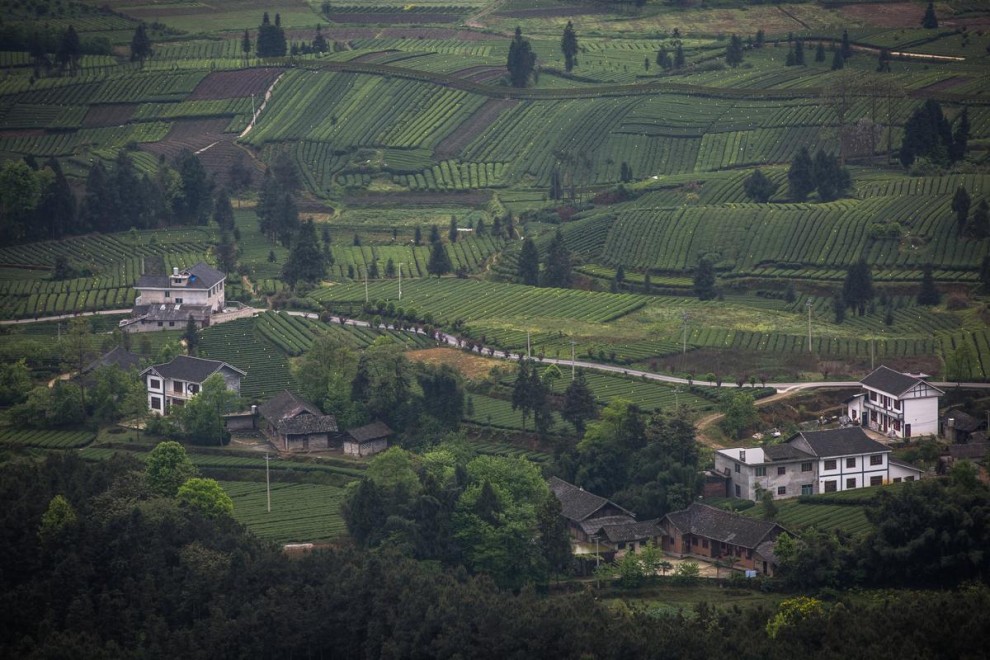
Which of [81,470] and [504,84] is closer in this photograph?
[81,470]

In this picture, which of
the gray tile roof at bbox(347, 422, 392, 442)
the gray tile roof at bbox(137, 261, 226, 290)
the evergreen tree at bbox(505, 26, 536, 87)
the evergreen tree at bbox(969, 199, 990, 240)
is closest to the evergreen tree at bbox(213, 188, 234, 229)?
the gray tile roof at bbox(137, 261, 226, 290)

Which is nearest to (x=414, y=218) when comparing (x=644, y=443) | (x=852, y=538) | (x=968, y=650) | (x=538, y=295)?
(x=538, y=295)

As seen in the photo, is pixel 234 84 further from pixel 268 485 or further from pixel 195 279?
pixel 268 485

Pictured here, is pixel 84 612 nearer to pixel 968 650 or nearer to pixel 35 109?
pixel 968 650

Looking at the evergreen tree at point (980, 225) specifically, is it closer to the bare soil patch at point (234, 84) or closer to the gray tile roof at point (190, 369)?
the gray tile roof at point (190, 369)

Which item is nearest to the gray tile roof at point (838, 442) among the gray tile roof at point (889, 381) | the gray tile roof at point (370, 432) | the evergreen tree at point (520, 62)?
the gray tile roof at point (889, 381)

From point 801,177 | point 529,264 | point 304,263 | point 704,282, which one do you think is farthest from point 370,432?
point 801,177

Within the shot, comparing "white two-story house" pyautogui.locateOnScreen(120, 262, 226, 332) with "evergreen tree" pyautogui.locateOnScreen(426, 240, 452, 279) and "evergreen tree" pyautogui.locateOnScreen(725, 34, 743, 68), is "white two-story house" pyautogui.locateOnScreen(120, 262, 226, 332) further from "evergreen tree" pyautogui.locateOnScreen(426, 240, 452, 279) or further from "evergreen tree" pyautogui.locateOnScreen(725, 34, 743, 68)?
"evergreen tree" pyautogui.locateOnScreen(725, 34, 743, 68)
